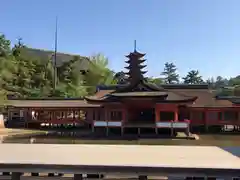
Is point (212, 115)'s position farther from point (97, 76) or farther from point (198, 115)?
point (97, 76)

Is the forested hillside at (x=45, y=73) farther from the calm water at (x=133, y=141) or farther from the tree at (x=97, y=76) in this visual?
the calm water at (x=133, y=141)

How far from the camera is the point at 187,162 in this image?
6301 mm

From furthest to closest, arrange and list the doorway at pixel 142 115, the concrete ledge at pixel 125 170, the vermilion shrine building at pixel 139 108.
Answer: the doorway at pixel 142 115, the vermilion shrine building at pixel 139 108, the concrete ledge at pixel 125 170

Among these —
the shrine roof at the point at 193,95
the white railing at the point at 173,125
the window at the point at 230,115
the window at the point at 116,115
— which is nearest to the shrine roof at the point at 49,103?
the window at the point at 116,115

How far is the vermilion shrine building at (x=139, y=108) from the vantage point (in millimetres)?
25781

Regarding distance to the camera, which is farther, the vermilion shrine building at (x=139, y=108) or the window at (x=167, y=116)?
the window at (x=167, y=116)

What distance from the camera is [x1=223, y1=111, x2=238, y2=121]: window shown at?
2873 centimetres

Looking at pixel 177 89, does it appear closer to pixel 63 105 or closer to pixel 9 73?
pixel 63 105

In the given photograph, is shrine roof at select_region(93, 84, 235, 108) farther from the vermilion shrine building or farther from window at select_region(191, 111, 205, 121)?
window at select_region(191, 111, 205, 121)

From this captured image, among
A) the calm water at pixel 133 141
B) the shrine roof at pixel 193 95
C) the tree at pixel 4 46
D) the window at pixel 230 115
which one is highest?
the tree at pixel 4 46

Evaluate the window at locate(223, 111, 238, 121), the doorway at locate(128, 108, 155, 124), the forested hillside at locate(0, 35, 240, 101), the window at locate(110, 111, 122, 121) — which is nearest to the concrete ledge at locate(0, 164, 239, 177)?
the window at locate(110, 111, 122, 121)

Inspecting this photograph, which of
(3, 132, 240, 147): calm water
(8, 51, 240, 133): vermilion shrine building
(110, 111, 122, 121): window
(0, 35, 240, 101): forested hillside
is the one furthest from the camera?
(0, 35, 240, 101): forested hillside

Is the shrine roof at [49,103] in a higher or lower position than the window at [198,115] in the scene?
higher

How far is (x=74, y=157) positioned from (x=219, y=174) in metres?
3.13
